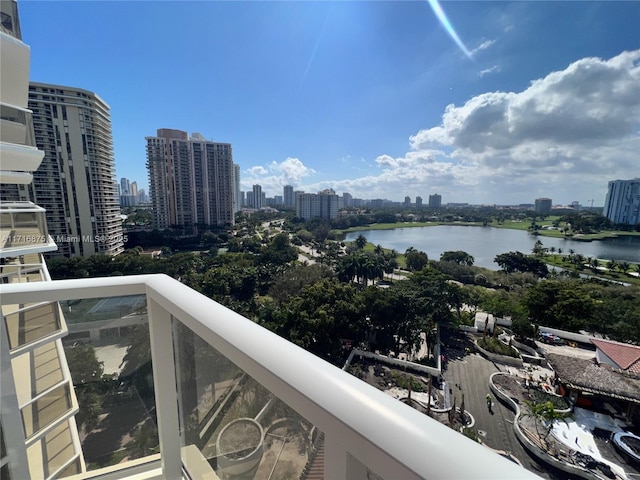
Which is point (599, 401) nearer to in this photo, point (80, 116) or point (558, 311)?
point (558, 311)

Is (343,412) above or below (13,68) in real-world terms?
below

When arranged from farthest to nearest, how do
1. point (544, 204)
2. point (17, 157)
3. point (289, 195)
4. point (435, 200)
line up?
point (435, 200) → point (289, 195) → point (544, 204) → point (17, 157)

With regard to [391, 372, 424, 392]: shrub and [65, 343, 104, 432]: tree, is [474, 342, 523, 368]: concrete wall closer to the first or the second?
[391, 372, 424, 392]: shrub

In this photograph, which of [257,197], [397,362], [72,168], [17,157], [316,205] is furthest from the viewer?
[257,197]

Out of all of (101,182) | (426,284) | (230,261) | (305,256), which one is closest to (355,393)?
(426,284)

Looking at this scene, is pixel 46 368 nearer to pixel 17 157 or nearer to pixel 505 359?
pixel 17 157

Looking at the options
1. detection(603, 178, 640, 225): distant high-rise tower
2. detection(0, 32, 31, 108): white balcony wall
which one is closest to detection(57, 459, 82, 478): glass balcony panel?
detection(0, 32, 31, 108): white balcony wall

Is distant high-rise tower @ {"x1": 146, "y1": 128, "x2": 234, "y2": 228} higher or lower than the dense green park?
higher

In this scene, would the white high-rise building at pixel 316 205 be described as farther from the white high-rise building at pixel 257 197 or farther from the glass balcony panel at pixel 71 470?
the glass balcony panel at pixel 71 470

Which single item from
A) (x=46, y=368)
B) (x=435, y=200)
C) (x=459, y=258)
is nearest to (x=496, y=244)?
(x=459, y=258)
